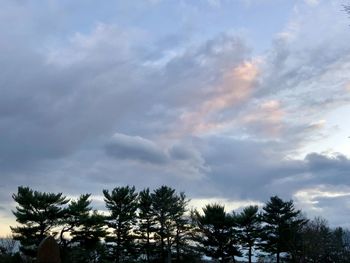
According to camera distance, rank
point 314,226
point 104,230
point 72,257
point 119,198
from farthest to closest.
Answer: point 314,226 → point 119,198 → point 104,230 → point 72,257

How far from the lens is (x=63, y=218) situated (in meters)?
46.6

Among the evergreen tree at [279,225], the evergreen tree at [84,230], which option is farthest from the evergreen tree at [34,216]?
the evergreen tree at [279,225]

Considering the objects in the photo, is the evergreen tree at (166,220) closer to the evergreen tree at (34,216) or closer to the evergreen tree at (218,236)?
the evergreen tree at (218,236)

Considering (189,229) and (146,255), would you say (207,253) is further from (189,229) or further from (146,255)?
(146,255)

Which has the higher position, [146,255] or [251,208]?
[251,208]

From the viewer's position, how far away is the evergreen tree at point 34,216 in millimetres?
43994

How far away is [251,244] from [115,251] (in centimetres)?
1641

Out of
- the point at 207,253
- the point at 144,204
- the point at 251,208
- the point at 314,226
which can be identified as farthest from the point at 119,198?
the point at 314,226

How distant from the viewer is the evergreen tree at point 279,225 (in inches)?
2157

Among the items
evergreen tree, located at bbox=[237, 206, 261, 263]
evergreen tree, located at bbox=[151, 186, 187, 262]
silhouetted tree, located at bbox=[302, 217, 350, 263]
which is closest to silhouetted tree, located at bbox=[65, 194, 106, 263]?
evergreen tree, located at bbox=[151, 186, 187, 262]

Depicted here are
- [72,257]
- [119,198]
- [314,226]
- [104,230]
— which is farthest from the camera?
[314,226]

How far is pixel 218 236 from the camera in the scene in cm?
5447

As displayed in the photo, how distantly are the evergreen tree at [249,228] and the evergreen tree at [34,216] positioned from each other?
21546mm

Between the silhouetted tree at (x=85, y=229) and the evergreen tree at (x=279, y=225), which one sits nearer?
the silhouetted tree at (x=85, y=229)
